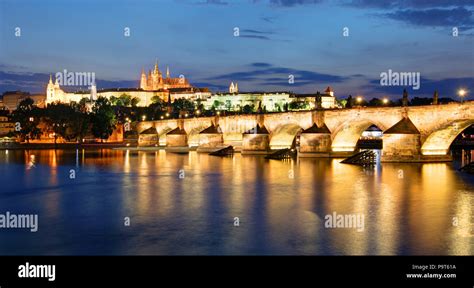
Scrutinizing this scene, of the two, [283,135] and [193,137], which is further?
[193,137]

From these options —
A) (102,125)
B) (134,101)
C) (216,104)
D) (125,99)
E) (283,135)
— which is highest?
(125,99)

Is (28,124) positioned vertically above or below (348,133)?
above

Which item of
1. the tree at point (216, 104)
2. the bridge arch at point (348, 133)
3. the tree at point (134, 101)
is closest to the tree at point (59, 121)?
the bridge arch at point (348, 133)

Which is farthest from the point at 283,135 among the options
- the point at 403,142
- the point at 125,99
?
the point at 125,99

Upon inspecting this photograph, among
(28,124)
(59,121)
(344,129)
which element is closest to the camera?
(344,129)

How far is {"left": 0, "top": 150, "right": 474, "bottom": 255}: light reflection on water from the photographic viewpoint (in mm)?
15086

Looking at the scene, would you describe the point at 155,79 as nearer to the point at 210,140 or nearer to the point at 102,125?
the point at 102,125

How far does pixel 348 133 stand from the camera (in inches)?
1992

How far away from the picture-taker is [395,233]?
53.7 ft

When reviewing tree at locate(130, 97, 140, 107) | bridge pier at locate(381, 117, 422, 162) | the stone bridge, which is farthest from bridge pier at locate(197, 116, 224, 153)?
tree at locate(130, 97, 140, 107)

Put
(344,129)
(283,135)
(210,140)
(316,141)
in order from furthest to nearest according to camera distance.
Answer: (210,140)
(283,135)
(316,141)
(344,129)

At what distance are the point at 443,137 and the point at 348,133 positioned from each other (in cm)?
1116

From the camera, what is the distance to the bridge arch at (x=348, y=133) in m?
47.8
